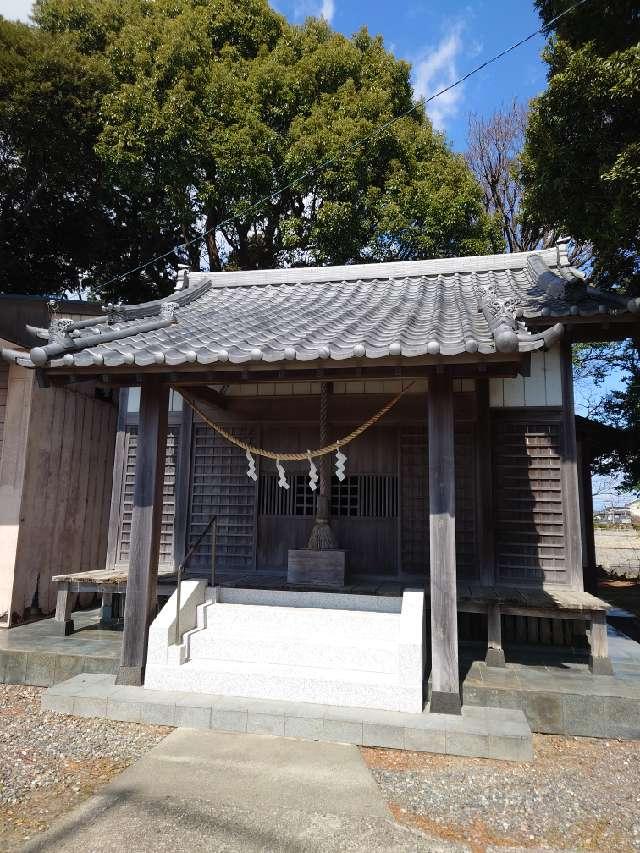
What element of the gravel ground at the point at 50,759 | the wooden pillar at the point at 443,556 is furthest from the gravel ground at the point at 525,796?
the gravel ground at the point at 50,759

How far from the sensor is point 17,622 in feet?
26.1

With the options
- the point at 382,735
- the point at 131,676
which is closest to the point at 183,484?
the point at 131,676

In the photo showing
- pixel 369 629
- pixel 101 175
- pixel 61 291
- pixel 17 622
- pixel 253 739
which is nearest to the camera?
pixel 253 739

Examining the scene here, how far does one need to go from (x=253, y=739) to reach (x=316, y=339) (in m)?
3.65

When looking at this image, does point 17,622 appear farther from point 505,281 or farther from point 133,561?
point 505,281

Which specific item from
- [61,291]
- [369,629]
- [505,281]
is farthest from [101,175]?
[369,629]

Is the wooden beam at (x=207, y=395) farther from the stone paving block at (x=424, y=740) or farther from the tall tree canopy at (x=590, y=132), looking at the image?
the tall tree canopy at (x=590, y=132)

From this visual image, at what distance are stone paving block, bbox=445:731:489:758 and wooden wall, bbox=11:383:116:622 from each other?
6410 mm

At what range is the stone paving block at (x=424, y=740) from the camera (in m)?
4.55

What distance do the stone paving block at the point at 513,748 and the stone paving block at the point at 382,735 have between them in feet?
2.51

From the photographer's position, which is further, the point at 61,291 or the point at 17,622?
the point at 61,291

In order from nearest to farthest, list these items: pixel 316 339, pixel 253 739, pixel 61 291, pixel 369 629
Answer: pixel 253 739 < pixel 316 339 < pixel 369 629 < pixel 61 291

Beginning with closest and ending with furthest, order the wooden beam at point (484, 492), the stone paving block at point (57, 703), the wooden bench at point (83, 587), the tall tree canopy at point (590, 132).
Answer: the stone paving block at point (57, 703) < the tall tree canopy at point (590, 132) < the wooden bench at point (83, 587) < the wooden beam at point (484, 492)

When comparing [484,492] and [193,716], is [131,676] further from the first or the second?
[484,492]
